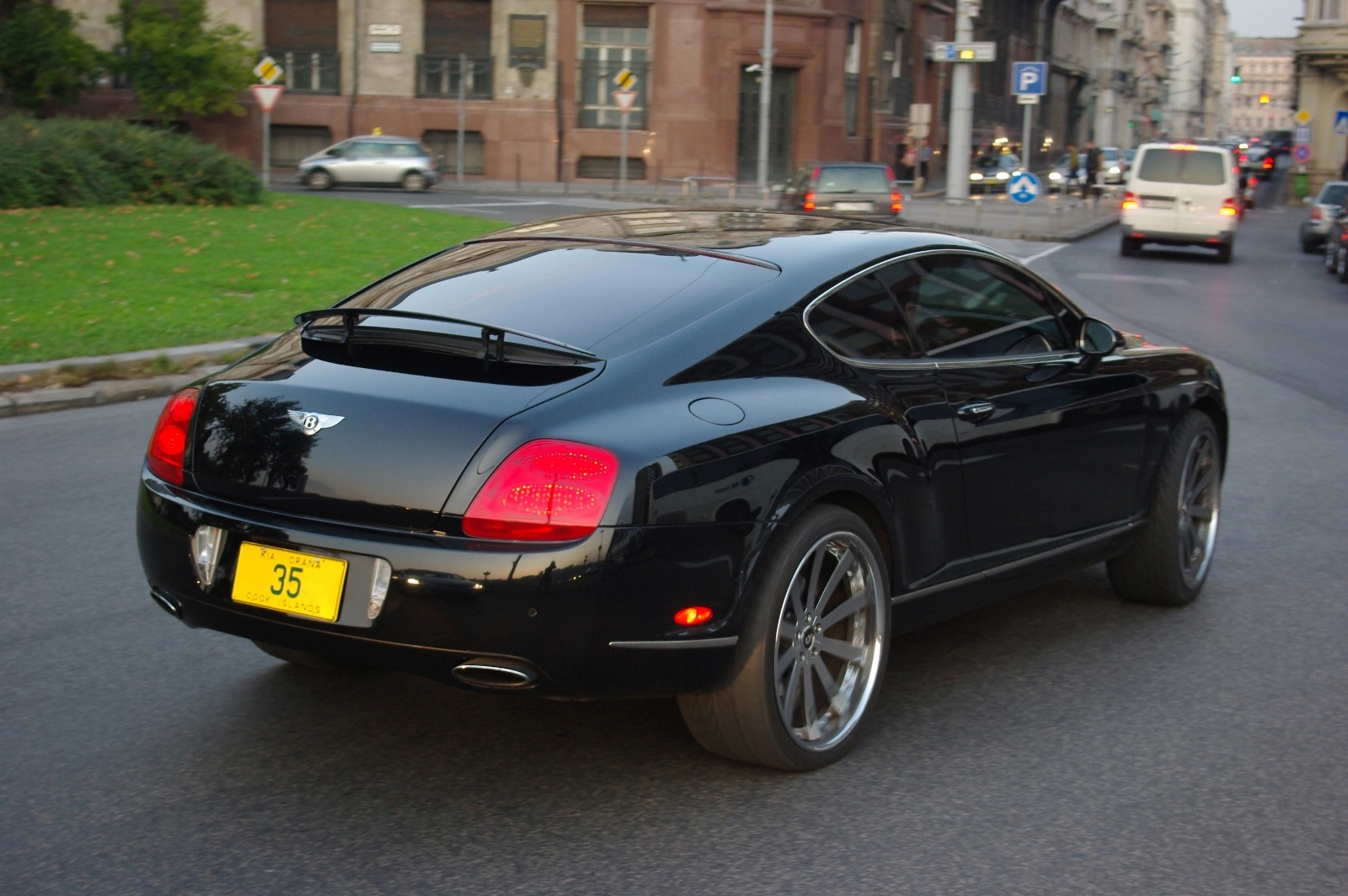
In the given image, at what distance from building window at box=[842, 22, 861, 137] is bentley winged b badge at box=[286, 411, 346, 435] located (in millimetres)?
51517

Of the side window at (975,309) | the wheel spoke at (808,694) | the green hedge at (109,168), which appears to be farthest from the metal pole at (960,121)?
the wheel spoke at (808,694)

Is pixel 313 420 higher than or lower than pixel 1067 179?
lower

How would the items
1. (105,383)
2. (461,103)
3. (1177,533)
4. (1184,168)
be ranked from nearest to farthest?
1. (1177,533)
2. (105,383)
3. (1184,168)
4. (461,103)

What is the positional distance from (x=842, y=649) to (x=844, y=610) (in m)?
0.12

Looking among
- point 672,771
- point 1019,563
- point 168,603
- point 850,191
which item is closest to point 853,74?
point 850,191

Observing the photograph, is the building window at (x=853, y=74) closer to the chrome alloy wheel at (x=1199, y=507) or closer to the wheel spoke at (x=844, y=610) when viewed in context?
the chrome alloy wheel at (x=1199, y=507)

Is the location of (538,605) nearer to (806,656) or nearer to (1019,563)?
(806,656)

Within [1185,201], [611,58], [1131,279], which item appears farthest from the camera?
[611,58]

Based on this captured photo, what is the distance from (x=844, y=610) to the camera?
439 cm

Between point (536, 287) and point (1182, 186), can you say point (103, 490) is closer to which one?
point (536, 287)

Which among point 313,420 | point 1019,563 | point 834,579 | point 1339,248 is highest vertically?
point 313,420

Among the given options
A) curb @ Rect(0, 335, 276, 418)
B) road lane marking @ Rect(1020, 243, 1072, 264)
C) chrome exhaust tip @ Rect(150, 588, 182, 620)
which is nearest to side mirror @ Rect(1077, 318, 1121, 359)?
chrome exhaust tip @ Rect(150, 588, 182, 620)

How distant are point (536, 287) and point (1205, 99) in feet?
646

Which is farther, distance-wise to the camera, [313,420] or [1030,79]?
[1030,79]
